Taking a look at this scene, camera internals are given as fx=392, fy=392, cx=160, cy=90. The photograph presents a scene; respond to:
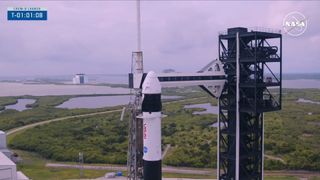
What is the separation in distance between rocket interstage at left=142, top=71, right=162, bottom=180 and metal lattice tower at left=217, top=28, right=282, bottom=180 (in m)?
7.15

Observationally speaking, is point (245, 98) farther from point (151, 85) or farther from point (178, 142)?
point (178, 142)

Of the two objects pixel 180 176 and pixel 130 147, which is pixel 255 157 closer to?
pixel 130 147

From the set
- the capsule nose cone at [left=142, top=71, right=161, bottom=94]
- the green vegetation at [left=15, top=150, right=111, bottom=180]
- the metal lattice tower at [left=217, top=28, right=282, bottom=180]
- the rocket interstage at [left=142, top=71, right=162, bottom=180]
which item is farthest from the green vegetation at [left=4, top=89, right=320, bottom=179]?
the capsule nose cone at [left=142, top=71, right=161, bottom=94]

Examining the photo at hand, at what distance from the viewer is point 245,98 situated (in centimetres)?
2927

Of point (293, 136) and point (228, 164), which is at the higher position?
point (228, 164)

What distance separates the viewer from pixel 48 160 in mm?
57156

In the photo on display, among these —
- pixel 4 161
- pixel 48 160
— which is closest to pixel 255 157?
pixel 4 161

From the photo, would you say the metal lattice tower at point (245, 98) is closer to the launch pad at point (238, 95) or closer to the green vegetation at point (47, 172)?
the launch pad at point (238, 95)

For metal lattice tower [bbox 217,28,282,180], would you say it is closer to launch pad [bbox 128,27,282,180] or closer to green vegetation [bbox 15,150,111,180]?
launch pad [bbox 128,27,282,180]

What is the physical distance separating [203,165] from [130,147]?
2617 cm

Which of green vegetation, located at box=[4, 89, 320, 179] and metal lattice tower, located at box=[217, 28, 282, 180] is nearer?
metal lattice tower, located at box=[217, 28, 282, 180]

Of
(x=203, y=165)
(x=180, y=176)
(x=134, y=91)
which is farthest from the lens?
(x=203, y=165)

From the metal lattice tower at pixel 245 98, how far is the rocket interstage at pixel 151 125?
715 centimetres

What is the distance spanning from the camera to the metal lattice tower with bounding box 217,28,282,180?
28.5m
